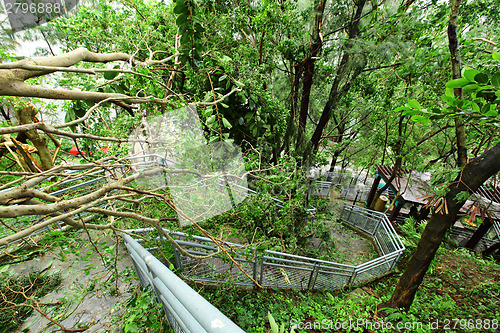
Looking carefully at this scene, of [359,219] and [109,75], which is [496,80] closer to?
[109,75]

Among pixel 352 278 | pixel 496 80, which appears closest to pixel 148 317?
pixel 496 80

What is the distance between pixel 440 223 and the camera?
8.47ft

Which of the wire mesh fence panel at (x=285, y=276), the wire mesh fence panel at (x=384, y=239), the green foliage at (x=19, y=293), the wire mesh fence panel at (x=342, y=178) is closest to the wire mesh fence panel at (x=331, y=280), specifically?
the wire mesh fence panel at (x=285, y=276)

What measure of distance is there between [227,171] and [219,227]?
115 centimetres

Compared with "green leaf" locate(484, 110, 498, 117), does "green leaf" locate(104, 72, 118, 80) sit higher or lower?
higher

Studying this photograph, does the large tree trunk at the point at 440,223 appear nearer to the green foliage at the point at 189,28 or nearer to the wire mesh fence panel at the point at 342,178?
the green foliage at the point at 189,28

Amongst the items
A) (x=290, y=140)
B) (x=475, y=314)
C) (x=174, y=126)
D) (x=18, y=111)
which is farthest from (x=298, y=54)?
(x=475, y=314)

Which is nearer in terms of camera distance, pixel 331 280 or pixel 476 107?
pixel 476 107

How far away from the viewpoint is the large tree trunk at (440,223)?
221 cm

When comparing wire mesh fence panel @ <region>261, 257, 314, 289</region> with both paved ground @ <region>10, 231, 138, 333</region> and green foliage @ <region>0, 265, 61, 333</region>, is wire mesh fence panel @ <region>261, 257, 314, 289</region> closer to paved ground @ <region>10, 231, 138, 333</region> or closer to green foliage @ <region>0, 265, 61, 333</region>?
paved ground @ <region>10, 231, 138, 333</region>

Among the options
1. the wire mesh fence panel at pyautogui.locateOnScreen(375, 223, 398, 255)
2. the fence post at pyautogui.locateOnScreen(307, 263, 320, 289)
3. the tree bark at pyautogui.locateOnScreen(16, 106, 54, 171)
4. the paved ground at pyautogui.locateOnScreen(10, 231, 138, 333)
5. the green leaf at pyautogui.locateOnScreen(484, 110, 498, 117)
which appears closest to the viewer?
the green leaf at pyautogui.locateOnScreen(484, 110, 498, 117)

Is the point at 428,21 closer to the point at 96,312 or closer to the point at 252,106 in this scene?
the point at 252,106

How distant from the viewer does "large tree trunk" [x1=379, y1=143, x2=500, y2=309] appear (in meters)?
2.21

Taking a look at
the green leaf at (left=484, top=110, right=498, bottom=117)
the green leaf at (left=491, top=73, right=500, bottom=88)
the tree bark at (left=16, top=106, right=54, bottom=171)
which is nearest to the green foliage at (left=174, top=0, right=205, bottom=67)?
the green leaf at (left=491, top=73, right=500, bottom=88)
